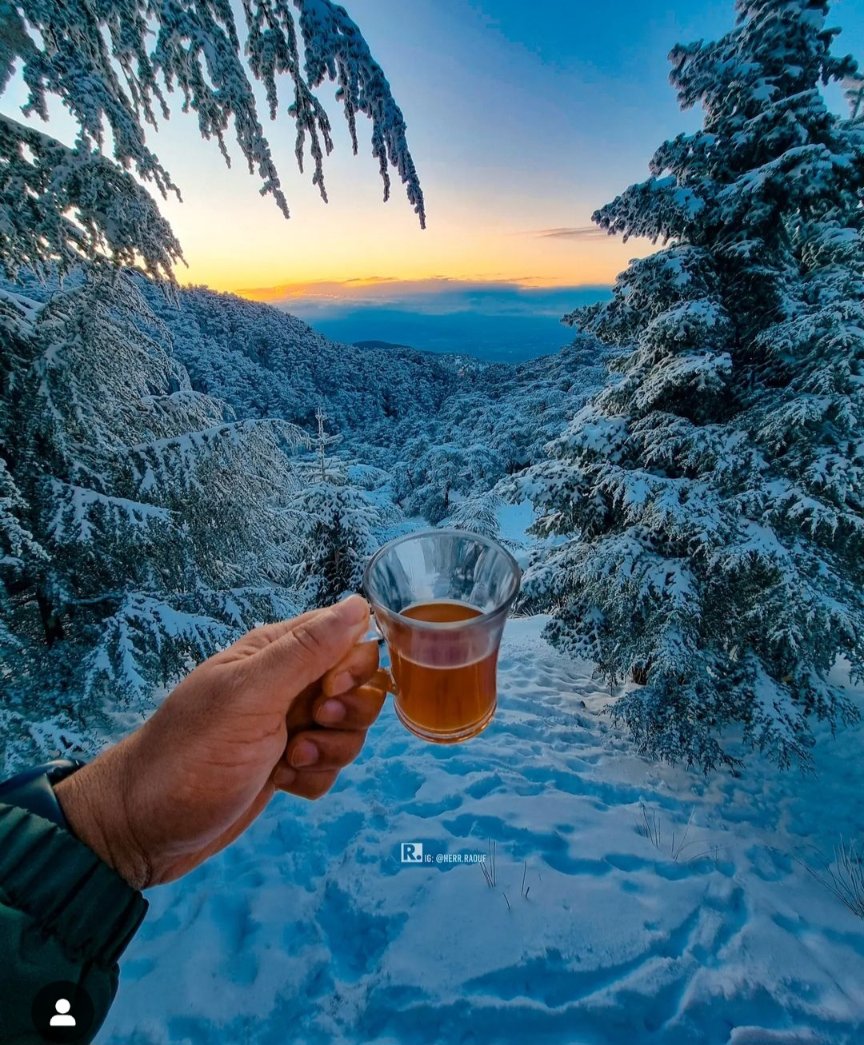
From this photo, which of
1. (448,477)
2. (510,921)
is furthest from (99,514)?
(448,477)

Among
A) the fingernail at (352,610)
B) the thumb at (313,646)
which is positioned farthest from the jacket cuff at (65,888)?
the fingernail at (352,610)

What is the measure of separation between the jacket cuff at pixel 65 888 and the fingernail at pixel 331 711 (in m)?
0.65

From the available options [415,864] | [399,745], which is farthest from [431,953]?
[399,745]

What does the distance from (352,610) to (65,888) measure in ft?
2.97

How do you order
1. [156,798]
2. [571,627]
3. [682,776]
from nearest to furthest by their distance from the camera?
[156,798], [682,776], [571,627]

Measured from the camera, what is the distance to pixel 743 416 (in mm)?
4117

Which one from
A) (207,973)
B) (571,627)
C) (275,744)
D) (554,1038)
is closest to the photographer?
(275,744)

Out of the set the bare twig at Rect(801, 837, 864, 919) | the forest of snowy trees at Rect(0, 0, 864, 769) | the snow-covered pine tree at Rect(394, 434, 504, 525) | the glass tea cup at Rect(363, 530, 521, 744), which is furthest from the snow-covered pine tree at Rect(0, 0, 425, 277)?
the snow-covered pine tree at Rect(394, 434, 504, 525)

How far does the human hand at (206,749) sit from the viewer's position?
1210 millimetres

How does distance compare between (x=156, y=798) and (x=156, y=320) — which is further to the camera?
(x=156, y=320)

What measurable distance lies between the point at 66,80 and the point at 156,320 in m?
1.47

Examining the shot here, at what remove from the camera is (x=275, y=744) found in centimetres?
150

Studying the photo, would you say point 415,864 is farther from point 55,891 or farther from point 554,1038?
point 55,891

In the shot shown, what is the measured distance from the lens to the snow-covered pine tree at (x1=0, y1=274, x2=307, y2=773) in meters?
3.17
